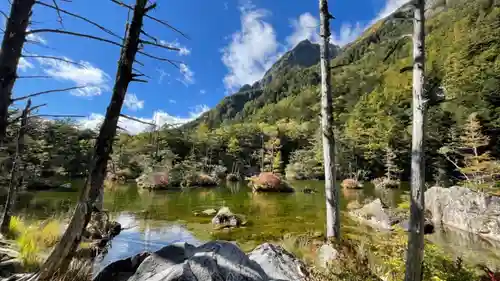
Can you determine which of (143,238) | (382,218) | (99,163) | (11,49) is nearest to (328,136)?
(99,163)

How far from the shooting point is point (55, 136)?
1152 inches

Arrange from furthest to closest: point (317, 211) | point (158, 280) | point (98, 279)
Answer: point (317, 211)
point (98, 279)
point (158, 280)

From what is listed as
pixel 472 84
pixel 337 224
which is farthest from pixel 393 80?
pixel 337 224

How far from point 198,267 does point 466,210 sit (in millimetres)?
11759

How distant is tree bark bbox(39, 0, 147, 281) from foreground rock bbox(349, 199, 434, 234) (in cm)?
1036

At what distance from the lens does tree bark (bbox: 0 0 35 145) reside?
1.69 m

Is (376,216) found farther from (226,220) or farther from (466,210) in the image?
(226,220)

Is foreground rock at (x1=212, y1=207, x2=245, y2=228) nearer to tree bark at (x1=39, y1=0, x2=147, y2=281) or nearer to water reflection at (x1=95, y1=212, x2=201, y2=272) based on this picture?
water reflection at (x1=95, y1=212, x2=201, y2=272)

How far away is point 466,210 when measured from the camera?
1101 cm

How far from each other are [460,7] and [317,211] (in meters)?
83.3

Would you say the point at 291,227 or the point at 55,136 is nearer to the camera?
the point at 291,227

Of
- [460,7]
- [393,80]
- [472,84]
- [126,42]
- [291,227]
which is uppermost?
[460,7]

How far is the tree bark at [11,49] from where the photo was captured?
1693 millimetres

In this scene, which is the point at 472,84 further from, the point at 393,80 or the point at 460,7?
the point at 460,7
